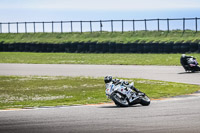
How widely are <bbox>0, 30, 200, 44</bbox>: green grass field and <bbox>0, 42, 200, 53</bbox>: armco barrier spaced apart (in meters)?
1.87

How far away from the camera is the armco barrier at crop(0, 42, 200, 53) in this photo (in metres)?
44.8

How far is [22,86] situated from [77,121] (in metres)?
11.5

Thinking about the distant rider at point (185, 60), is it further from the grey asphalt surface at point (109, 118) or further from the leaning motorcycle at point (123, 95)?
the leaning motorcycle at point (123, 95)

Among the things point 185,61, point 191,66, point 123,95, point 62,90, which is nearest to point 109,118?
point 123,95

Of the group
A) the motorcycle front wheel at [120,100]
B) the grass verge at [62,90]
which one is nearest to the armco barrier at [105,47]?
the grass verge at [62,90]

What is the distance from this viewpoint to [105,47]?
5088 cm

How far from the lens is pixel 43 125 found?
1137 centimetres

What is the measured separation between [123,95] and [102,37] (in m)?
51.3

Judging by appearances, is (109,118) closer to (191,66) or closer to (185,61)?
(191,66)

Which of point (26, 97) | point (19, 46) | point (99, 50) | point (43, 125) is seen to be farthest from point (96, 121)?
point (19, 46)

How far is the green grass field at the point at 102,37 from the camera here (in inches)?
2250

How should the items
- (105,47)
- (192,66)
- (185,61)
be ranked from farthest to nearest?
(105,47) < (185,61) < (192,66)

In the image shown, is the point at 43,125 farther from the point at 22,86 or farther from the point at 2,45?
the point at 2,45

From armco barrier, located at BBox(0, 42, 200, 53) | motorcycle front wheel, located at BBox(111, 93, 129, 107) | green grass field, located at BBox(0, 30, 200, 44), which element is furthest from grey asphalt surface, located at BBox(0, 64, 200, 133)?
green grass field, located at BBox(0, 30, 200, 44)
